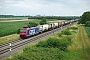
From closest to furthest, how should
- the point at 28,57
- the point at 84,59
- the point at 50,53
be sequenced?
the point at 28,57
the point at 50,53
the point at 84,59

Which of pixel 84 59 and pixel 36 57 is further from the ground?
pixel 36 57

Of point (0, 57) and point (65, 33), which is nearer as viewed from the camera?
point (0, 57)

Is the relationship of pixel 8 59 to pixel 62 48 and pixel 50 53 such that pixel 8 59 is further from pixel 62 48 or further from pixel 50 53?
pixel 62 48

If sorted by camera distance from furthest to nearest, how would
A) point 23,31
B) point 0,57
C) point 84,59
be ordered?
point 23,31 → point 84,59 → point 0,57

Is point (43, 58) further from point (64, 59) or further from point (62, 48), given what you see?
point (62, 48)

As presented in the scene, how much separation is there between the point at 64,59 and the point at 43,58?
4.05 meters

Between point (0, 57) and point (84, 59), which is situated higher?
point (0, 57)

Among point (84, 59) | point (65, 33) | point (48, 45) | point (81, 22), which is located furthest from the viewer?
point (81, 22)

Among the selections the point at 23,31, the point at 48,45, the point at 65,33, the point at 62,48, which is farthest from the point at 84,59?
the point at 65,33

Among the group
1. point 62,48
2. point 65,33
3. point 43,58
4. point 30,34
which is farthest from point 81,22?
point 43,58

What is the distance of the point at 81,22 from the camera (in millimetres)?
119875

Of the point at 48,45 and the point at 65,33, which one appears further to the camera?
the point at 65,33

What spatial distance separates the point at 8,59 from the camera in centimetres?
2102

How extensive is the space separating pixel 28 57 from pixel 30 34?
75.0 feet
